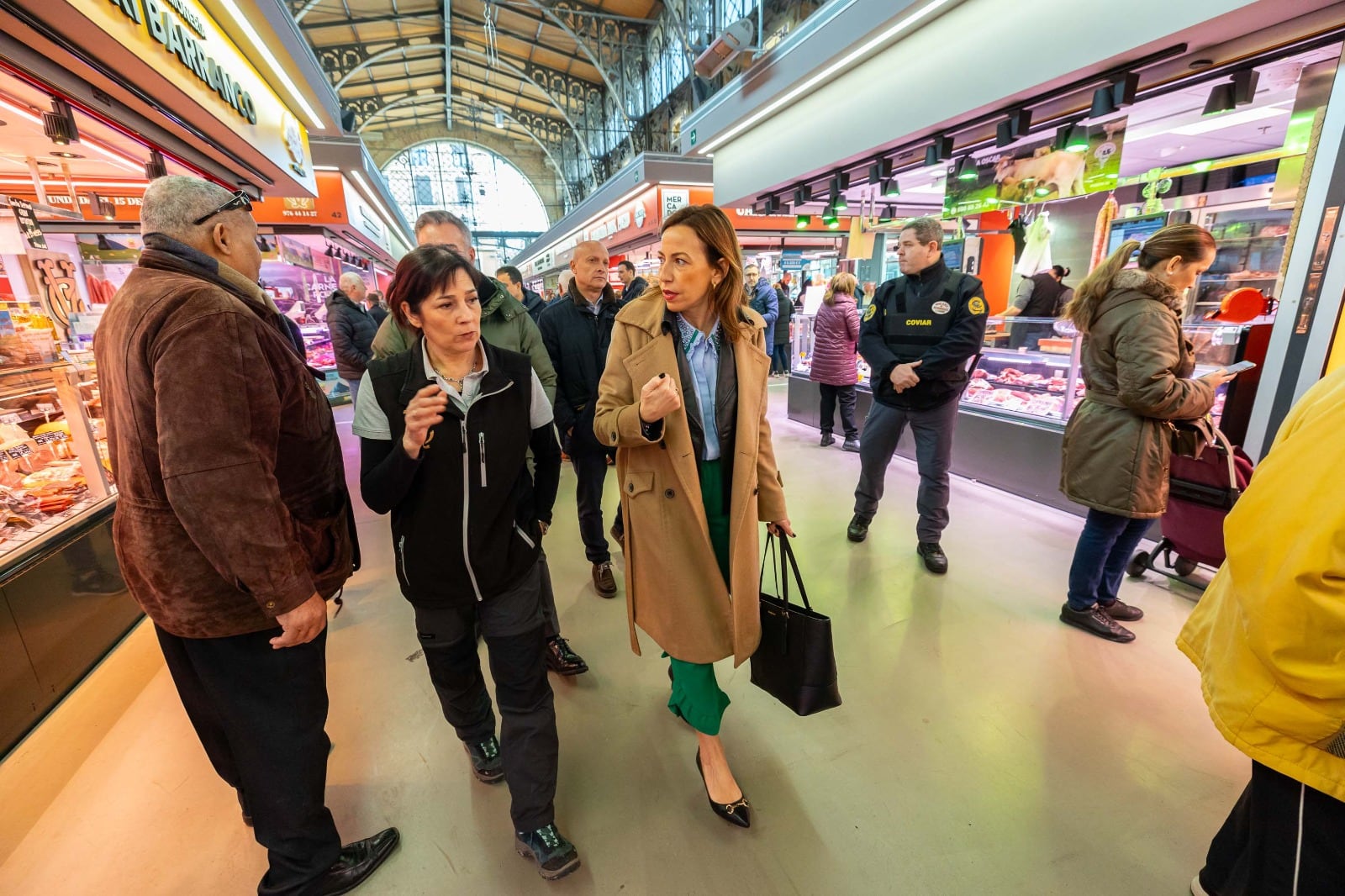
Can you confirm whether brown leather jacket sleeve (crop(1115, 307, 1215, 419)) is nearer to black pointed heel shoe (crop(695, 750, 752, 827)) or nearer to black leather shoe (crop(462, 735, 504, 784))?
black pointed heel shoe (crop(695, 750, 752, 827))

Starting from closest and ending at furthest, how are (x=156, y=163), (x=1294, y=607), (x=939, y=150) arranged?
(x=1294, y=607) < (x=156, y=163) < (x=939, y=150)

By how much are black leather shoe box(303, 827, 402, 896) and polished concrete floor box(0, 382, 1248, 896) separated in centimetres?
4

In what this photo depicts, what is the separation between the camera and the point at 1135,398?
217 centimetres

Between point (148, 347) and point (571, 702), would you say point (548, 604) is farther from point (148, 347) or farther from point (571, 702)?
point (148, 347)

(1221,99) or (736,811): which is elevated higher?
(1221,99)

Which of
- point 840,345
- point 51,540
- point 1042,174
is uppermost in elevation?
point 1042,174

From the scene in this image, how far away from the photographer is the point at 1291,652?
843 millimetres

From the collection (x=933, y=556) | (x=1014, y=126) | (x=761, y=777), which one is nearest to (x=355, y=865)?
(x=761, y=777)

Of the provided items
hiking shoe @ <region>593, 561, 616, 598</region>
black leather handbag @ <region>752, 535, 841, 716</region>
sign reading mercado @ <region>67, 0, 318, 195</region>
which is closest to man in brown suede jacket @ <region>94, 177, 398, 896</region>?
black leather handbag @ <region>752, 535, 841, 716</region>

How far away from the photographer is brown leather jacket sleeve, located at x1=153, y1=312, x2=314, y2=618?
1059 mm

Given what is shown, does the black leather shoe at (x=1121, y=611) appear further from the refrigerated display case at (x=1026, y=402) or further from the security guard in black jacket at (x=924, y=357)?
the refrigerated display case at (x=1026, y=402)

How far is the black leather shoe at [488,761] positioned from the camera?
1835mm

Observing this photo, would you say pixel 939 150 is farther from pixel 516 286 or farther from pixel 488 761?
pixel 488 761

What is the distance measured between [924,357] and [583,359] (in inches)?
76.4
